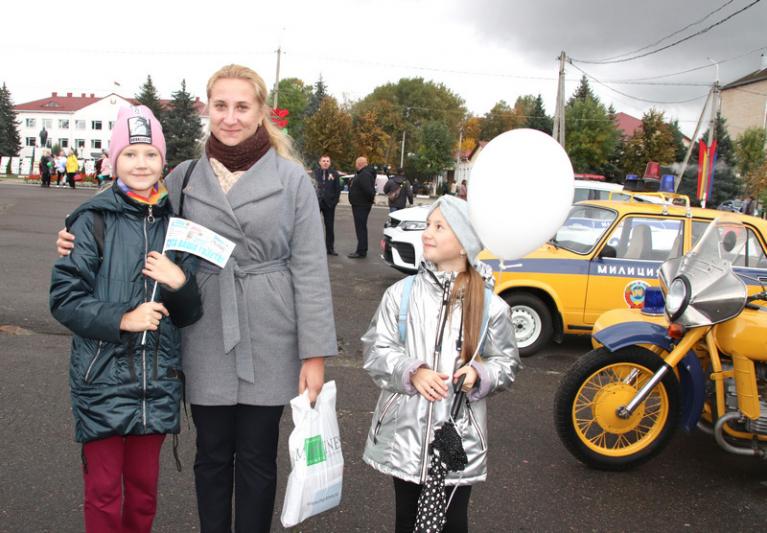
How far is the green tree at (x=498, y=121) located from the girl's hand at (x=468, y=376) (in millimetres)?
84101

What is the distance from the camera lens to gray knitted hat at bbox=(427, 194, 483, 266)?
2529 mm

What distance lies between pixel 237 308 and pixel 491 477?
222cm

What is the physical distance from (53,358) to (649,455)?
4.85m

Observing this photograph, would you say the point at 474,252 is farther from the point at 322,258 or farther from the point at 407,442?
the point at 407,442

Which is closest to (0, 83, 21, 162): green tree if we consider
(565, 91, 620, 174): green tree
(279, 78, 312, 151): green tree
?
(279, 78, 312, 151): green tree

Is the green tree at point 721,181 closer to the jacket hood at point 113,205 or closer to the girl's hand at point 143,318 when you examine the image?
the jacket hood at point 113,205

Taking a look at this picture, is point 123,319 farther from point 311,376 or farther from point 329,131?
point 329,131

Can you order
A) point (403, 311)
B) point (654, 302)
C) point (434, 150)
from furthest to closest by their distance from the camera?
point (434, 150) < point (654, 302) < point (403, 311)

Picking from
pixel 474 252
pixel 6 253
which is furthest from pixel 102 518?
pixel 6 253

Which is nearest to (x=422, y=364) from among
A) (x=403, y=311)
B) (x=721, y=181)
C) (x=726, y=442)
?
(x=403, y=311)

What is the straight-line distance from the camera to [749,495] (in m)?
3.94

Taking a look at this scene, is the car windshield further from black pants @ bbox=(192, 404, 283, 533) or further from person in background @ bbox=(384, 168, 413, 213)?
person in background @ bbox=(384, 168, 413, 213)

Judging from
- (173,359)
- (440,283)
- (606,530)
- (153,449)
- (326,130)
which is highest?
(326,130)

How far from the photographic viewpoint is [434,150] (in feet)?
211
